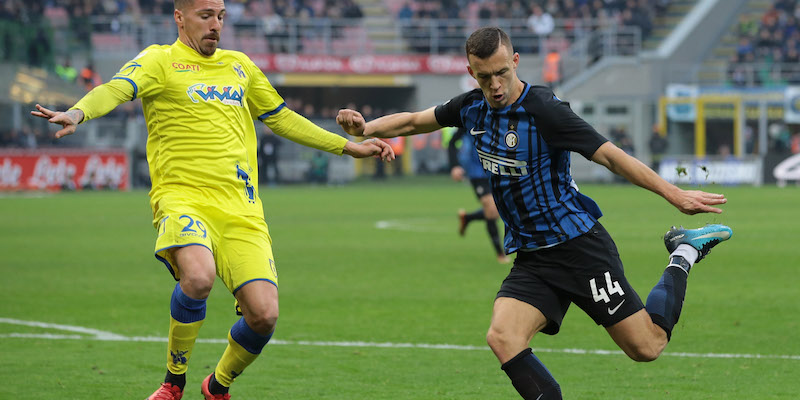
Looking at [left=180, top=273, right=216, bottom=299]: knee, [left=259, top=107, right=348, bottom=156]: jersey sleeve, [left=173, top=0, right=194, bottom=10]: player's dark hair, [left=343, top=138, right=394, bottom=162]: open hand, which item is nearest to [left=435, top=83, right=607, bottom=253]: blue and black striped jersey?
[left=343, top=138, right=394, bottom=162]: open hand

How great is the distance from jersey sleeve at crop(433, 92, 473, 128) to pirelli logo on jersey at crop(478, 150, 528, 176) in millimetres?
378

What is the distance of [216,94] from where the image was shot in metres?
6.38

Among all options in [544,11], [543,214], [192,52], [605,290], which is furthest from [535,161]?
[544,11]

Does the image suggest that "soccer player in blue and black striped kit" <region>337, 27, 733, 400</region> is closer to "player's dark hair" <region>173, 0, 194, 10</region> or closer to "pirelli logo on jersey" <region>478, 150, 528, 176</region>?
"pirelli logo on jersey" <region>478, 150, 528, 176</region>

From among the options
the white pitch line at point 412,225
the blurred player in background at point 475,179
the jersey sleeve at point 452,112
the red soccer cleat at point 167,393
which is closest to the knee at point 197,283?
the red soccer cleat at point 167,393

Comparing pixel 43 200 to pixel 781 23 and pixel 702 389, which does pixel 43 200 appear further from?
pixel 781 23

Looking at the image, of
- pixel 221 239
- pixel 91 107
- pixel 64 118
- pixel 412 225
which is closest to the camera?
pixel 64 118

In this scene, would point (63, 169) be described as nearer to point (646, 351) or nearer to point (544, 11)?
point (544, 11)

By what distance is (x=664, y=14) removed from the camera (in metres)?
45.8

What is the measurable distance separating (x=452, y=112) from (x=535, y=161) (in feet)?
2.14

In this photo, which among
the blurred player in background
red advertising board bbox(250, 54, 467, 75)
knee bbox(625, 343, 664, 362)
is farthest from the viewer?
red advertising board bbox(250, 54, 467, 75)

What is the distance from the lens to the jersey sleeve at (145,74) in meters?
6.13

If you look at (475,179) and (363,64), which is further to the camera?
(363,64)

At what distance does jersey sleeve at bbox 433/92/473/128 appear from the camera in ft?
19.5
